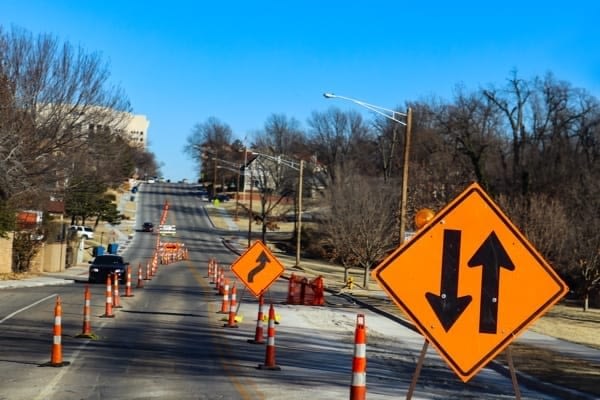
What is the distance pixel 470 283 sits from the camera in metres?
6.29

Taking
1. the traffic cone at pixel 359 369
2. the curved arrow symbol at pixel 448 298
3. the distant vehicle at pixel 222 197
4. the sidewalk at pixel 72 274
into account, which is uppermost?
the distant vehicle at pixel 222 197

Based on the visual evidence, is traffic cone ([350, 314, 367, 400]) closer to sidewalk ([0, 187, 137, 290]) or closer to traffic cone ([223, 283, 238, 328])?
traffic cone ([223, 283, 238, 328])

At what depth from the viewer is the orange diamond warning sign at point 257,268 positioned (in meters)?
18.6

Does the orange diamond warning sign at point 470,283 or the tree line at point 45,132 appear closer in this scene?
the orange diamond warning sign at point 470,283

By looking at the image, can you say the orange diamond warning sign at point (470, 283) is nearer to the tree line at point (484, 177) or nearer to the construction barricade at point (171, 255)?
the tree line at point (484, 177)

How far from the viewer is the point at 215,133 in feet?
539

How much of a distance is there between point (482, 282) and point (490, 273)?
3.8 inches

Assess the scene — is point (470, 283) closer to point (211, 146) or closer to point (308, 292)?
point (308, 292)

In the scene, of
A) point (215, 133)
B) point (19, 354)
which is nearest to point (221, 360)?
point (19, 354)

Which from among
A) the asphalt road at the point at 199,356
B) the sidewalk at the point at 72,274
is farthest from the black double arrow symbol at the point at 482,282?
the sidewalk at the point at 72,274

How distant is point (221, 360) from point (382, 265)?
25.6ft

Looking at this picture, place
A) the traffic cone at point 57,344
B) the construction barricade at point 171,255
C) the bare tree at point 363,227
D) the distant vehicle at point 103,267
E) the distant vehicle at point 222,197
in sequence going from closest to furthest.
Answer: the traffic cone at point 57,344 → the distant vehicle at point 103,267 → the bare tree at point 363,227 → the construction barricade at point 171,255 → the distant vehicle at point 222,197

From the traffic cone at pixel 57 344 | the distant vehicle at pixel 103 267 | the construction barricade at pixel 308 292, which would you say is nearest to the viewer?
the traffic cone at pixel 57 344

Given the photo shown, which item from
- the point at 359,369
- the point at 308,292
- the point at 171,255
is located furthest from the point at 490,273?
the point at 171,255
